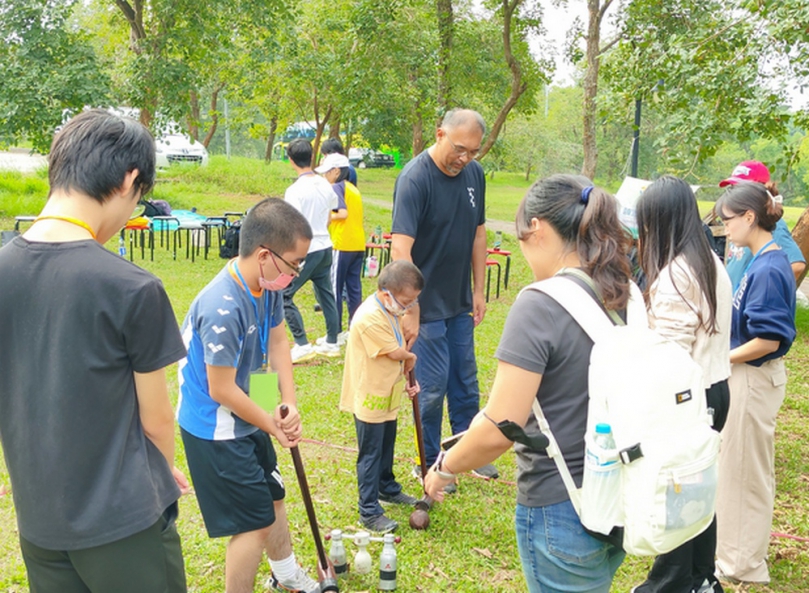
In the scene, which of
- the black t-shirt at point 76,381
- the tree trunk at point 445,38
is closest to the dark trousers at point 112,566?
the black t-shirt at point 76,381

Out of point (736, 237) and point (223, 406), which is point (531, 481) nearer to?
point (223, 406)

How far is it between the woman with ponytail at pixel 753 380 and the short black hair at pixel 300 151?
464 cm

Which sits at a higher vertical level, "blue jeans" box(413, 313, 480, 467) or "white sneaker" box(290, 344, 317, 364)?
"blue jeans" box(413, 313, 480, 467)

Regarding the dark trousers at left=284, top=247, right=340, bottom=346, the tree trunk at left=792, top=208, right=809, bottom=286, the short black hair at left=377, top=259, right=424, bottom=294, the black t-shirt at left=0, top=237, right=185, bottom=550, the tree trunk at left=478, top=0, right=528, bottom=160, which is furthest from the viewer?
the tree trunk at left=478, top=0, right=528, bottom=160

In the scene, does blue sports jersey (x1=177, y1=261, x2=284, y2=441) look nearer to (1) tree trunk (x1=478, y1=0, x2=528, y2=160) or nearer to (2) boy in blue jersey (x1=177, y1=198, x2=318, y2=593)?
(2) boy in blue jersey (x1=177, y1=198, x2=318, y2=593)

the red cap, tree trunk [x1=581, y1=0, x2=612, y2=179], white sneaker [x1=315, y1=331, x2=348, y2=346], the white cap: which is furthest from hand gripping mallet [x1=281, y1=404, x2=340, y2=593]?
tree trunk [x1=581, y1=0, x2=612, y2=179]

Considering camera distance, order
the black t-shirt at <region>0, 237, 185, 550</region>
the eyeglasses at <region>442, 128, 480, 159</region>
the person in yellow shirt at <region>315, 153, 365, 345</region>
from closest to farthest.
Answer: the black t-shirt at <region>0, 237, 185, 550</region> < the eyeglasses at <region>442, 128, 480, 159</region> < the person in yellow shirt at <region>315, 153, 365, 345</region>

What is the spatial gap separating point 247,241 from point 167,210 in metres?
12.0

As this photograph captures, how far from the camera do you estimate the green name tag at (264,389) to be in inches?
121

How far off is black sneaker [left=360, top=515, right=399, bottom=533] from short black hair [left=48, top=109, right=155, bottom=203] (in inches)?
109

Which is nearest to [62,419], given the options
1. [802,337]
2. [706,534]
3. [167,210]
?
[706,534]

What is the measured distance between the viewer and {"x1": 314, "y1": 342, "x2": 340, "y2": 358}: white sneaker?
782 cm

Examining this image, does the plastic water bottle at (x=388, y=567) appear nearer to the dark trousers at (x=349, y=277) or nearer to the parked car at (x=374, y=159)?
the dark trousers at (x=349, y=277)

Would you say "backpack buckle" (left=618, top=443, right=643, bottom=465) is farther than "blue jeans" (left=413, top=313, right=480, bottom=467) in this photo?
No
